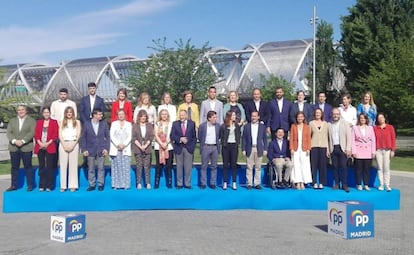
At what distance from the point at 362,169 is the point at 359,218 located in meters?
3.28

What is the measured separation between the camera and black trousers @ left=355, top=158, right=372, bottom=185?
34.5ft

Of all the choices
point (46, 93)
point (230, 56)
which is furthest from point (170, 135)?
point (46, 93)

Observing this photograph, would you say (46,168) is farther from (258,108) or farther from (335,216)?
(335,216)

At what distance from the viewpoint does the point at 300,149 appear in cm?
1041

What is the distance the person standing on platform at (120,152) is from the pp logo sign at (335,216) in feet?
14.1

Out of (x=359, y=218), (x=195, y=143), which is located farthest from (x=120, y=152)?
(x=359, y=218)

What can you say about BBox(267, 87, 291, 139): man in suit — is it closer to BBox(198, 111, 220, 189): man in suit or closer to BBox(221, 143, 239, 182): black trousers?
BBox(221, 143, 239, 182): black trousers

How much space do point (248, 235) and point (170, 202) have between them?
2.69 m

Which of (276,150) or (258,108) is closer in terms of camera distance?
(276,150)

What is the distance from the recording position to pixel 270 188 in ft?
34.7

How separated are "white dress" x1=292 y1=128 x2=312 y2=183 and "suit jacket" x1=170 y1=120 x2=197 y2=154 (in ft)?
6.91

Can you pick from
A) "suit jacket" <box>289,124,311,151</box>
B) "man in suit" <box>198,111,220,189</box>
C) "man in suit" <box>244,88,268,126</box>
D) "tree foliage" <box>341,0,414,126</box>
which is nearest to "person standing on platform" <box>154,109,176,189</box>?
"man in suit" <box>198,111,220,189</box>

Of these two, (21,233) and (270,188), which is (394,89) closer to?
(270,188)

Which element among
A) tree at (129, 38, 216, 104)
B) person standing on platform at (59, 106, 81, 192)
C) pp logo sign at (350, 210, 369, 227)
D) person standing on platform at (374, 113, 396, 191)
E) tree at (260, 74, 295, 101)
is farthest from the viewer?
tree at (260, 74, 295, 101)
